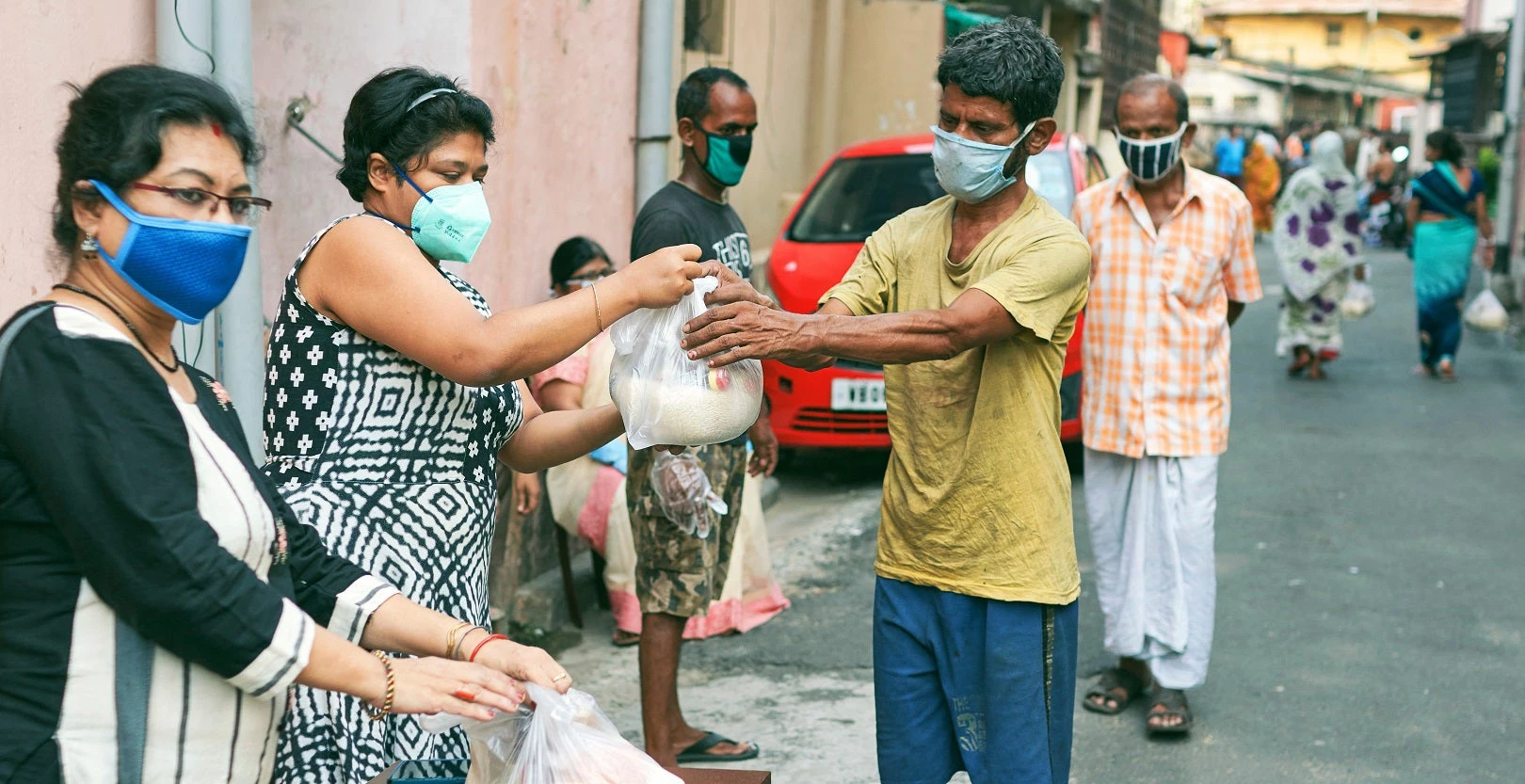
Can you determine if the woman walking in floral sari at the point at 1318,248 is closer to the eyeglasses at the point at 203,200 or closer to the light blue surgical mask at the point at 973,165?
the light blue surgical mask at the point at 973,165

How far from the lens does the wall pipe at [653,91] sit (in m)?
6.32

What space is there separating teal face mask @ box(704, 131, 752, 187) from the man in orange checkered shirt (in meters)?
1.12

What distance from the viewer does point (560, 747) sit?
192cm

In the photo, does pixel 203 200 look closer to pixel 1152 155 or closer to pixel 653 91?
pixel 1152 155

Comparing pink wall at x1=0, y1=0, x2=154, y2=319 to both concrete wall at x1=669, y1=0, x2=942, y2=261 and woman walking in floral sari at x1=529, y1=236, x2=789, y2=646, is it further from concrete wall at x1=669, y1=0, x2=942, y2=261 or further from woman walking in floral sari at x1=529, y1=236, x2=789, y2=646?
concrete wall at x1=669, y1=0, x2=942, y2=261

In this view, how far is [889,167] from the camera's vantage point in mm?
8305

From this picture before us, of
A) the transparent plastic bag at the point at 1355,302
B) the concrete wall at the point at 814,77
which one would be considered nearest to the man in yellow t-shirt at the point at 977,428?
the concrete wall at the point at 814,77

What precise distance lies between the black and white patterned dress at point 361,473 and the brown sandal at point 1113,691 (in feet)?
9.18

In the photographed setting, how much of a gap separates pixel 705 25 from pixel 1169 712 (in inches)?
207

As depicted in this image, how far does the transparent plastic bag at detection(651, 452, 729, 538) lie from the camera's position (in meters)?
3.91

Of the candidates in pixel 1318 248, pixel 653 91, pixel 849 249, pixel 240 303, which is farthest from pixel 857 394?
pixel 1318 248

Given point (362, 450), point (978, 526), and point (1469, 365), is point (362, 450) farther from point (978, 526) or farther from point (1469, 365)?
point (1469, 365)

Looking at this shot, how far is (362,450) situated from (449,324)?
294 millimetres

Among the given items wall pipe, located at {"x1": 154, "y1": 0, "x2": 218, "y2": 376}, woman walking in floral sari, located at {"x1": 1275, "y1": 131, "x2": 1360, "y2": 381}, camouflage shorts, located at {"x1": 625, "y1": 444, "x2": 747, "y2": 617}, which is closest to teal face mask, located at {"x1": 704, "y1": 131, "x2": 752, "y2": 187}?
camouflage shorts, located at {"x1": 625, "y1": 444, "x2": 747, "y2": 617}
